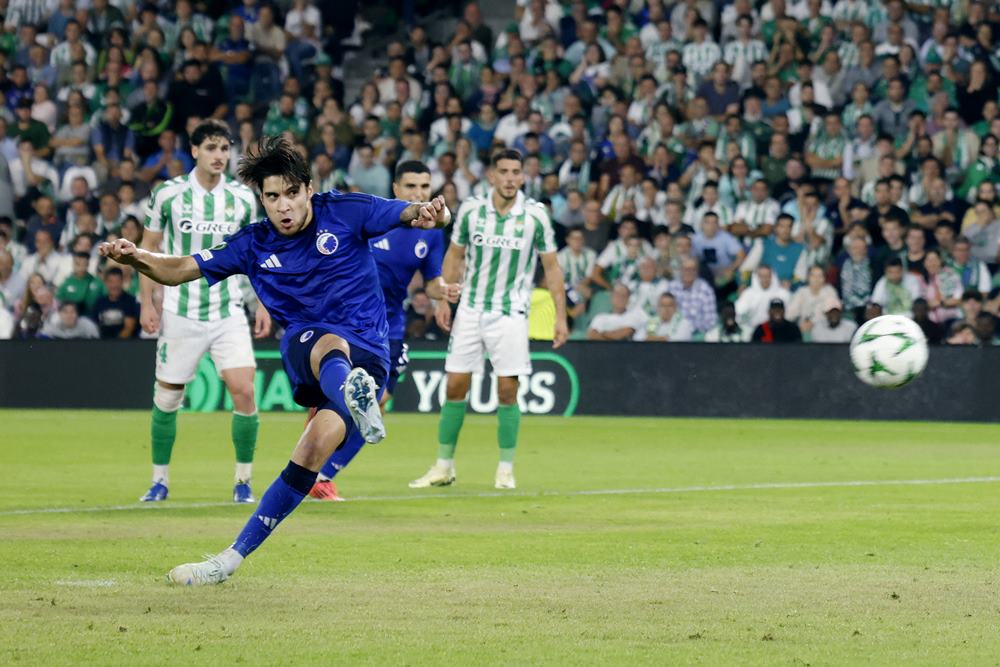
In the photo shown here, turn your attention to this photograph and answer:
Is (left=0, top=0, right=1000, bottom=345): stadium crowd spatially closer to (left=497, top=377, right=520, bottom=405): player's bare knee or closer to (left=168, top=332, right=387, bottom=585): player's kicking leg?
(left=497, top=377, right=520, bottom=405): player's bare knee

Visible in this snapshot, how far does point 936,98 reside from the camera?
2197 cm

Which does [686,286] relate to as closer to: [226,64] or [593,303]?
[593,303]

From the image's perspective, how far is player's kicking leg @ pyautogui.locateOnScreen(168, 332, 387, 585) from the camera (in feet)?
23.9

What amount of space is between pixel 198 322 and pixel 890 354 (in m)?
4.32

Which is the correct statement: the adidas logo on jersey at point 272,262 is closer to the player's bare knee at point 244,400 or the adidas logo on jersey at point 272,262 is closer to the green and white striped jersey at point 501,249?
the player's bare knee at point 244,400

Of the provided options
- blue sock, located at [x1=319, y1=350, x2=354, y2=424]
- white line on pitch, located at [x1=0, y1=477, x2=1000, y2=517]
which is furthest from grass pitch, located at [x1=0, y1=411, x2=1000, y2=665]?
blue sock, located at [x1=319, y1=350, x2=354, y2=424]

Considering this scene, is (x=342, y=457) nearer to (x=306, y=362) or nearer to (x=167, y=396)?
(x=167, y=396)

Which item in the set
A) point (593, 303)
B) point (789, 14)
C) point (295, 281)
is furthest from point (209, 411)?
point (295, 281)

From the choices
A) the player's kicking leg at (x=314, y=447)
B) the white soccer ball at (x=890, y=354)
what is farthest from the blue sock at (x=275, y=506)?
the white soccer ball at (x=890, y=354)

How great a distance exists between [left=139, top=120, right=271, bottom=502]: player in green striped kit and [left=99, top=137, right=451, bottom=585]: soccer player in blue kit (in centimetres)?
297

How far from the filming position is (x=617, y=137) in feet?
74.2

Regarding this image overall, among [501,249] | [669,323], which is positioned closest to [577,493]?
[501,249]

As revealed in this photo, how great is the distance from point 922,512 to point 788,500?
0.97m

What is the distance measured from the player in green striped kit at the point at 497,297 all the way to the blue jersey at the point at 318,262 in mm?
4275
